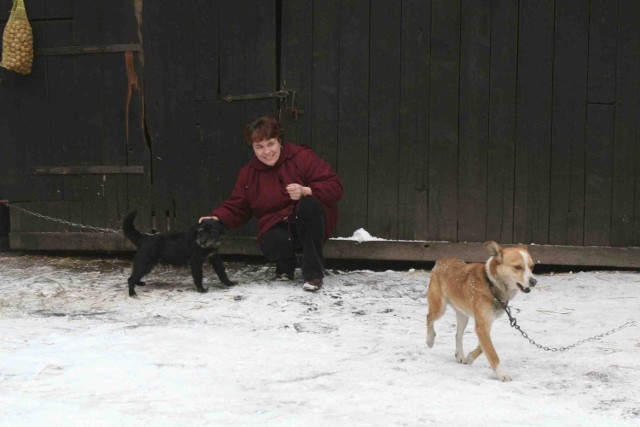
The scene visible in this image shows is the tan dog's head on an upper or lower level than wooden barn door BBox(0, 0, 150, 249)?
lower

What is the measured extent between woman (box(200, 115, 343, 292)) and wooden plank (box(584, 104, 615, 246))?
81.5 inches

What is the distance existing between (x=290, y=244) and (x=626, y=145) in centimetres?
278

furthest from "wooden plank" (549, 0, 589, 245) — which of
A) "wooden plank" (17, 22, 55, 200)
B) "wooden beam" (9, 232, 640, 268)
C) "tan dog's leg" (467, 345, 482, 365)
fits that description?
"wooden plank" (17, 22, 55, 200)

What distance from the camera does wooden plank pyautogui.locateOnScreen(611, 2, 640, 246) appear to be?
5160 mm

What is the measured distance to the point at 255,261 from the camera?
5.95 m

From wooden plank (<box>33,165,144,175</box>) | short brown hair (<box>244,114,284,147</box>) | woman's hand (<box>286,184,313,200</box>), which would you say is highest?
short brown hair (<box>244,114,284,147</box>)

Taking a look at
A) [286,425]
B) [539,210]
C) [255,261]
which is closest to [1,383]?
[286,425]

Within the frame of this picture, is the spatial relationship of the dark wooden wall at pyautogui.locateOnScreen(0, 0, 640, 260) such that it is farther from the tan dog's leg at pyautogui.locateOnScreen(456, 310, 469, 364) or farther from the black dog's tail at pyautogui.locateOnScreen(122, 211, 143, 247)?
the tan dog's leg at pyautogui.locateOnScreen(456, 310, 469, 364)

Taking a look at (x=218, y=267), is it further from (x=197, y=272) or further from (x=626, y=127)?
(x=626, y=127)

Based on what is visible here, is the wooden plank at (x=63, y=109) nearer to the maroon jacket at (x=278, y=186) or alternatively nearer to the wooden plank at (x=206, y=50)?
the wooden plank at (x=206, y=50)

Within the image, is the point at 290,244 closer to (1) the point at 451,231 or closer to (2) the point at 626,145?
(1) the point at 451,231

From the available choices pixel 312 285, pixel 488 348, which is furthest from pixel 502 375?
pixel 312 285

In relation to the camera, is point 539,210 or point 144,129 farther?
point 144,129

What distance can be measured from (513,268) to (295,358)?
3.77ft
